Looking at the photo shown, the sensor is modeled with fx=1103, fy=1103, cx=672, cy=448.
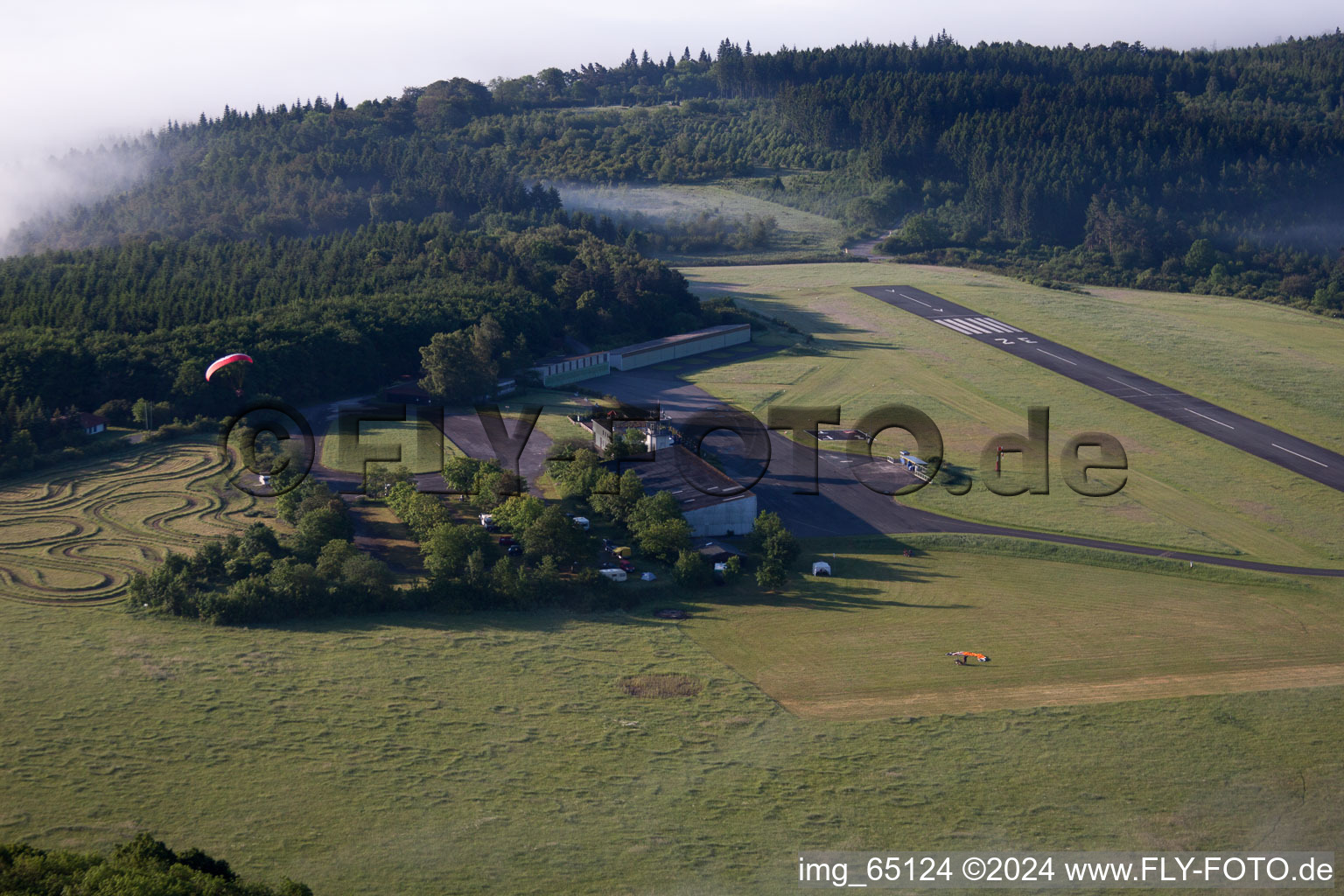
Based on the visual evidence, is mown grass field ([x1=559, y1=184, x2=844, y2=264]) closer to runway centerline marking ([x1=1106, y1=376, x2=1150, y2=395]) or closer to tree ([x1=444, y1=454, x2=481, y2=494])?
runway centerline marking ([x1=1106, y1=376, x2=1150, y2=395])

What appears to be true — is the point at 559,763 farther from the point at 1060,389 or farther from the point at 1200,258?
the point at 1200,258

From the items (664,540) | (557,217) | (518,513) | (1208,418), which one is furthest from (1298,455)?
(557,217)

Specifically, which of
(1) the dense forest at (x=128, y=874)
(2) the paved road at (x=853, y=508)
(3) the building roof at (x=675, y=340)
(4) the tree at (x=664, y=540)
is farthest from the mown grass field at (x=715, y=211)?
(1) the dense forest at (x=128, y=874)

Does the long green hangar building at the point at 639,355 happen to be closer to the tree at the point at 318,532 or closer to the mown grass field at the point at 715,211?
the tree at the point at 318,532

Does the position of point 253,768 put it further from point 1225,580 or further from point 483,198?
point 483,198

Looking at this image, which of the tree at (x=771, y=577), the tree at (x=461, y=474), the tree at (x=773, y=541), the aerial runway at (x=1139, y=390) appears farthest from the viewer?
the aerial runway at (x=1139, y=390)

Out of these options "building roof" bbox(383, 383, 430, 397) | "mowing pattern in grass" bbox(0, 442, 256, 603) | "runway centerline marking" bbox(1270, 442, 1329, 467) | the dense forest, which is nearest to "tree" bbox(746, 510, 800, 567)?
"mowing pattern in grass" bbox(0, 442, 256, 603)

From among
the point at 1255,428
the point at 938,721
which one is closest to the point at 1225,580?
the point at 938,721
